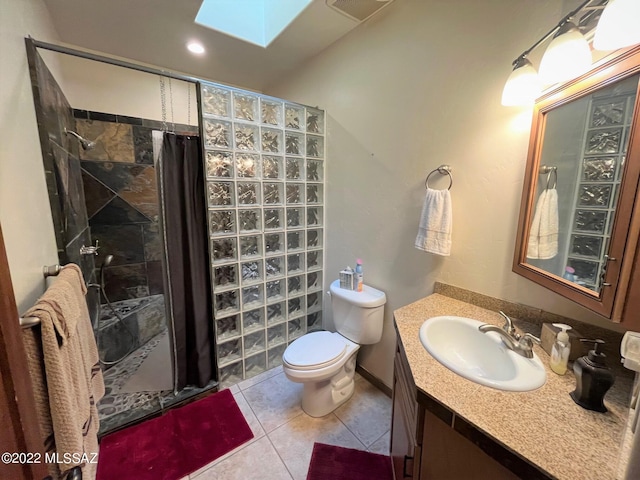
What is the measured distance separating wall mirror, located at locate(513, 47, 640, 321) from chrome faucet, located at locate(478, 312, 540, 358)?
8.2 inches

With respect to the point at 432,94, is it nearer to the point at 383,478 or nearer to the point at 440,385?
the point at 440,385

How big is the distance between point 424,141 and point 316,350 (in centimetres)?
144

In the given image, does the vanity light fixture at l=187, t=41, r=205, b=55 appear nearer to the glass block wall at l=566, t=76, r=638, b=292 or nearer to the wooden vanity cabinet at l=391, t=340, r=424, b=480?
the glass block wall at l=566, t=76, r=638, b=292

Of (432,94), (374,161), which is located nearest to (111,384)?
(374,161)

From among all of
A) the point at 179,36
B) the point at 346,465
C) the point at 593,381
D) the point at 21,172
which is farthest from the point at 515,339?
the point at 179,36

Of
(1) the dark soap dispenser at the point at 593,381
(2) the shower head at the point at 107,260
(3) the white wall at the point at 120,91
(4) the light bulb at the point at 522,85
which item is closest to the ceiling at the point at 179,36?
(3) the white wall at the point at 120,91

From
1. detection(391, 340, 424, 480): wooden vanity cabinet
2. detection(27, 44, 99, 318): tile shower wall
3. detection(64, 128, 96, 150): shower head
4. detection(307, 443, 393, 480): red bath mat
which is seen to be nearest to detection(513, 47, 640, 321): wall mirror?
detection(391, 340, 424, 480): wooden vanity cabinet

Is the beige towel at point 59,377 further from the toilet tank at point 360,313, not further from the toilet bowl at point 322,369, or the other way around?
the toilet tank at point 360,313

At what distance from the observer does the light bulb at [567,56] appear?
2.76 feet

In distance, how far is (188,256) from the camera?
1.73 meters

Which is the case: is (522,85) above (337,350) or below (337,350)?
above

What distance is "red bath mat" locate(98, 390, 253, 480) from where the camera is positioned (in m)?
1.37

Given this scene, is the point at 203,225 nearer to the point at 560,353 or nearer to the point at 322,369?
the point at 322,369

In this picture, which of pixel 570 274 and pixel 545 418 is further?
pixel 570 274
